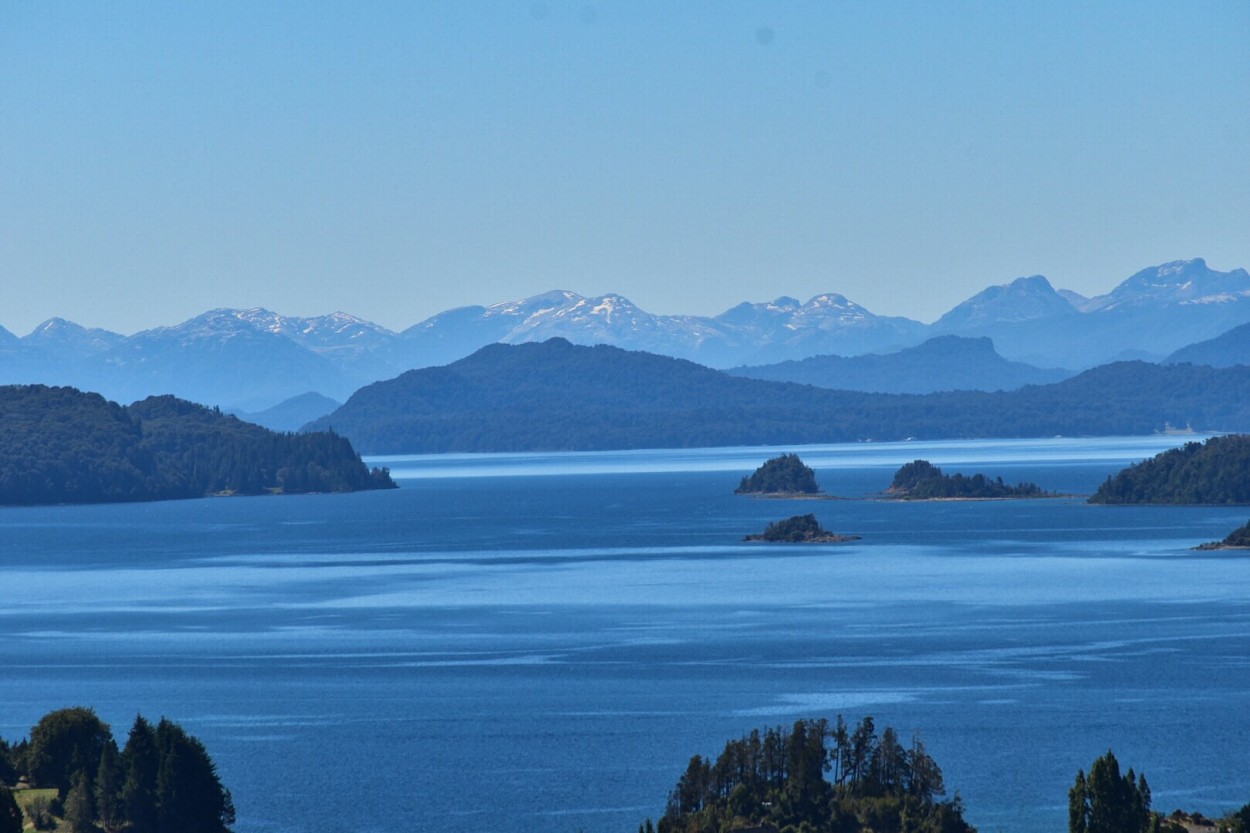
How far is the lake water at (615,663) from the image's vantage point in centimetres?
5369

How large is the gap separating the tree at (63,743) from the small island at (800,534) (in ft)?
304

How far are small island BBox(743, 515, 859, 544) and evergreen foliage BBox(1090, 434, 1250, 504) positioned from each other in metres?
45.7

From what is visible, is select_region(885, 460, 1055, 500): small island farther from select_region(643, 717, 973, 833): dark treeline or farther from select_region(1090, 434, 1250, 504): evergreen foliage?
select_region(643, 717, 973, 833): dark treeline

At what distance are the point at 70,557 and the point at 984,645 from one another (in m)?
83.3

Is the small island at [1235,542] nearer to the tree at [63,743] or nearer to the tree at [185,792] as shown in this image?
the tree at [63,743]

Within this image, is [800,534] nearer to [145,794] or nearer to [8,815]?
[145,794]

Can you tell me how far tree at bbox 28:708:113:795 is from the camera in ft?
166

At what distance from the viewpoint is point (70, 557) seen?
143m

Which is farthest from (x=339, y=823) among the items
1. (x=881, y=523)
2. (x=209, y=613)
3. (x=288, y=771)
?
(x=881, y=523)

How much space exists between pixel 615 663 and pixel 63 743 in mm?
28302

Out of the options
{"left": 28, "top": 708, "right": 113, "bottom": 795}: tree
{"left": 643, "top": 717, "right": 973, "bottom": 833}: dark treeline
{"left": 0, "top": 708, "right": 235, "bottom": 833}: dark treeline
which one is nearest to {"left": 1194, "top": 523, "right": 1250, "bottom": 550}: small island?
{"left": 643, "top": 717, "right": 973, "bottom": 833}: dark treeline

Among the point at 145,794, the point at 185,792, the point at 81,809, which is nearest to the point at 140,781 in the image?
the point at 145,794

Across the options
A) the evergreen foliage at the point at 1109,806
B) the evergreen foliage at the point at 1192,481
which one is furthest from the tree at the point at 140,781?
the evergreen foliage at the point at 1192,481

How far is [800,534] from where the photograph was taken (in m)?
141
